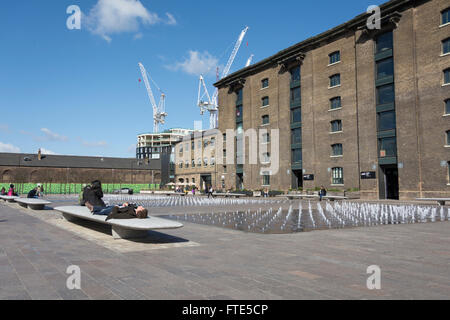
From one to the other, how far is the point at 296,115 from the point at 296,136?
2.67 metres

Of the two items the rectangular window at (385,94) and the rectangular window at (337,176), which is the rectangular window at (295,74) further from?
the rectangular window at (337,176)

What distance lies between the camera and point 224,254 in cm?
704

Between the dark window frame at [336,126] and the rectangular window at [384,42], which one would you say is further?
the dark window frame at [336,126]

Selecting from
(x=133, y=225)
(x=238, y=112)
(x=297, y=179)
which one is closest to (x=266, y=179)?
(x=297, y=179)

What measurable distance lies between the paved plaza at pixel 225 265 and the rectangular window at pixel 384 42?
27.9m

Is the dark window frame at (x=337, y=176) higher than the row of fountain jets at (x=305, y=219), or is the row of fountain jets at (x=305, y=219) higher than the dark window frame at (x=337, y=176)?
the dark window frame at (x=337, y=176)

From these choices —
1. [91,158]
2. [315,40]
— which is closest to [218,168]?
[315,40]

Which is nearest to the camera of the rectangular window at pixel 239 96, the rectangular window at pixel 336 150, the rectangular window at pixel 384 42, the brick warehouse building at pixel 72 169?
the rectangular window at pixel 384 42

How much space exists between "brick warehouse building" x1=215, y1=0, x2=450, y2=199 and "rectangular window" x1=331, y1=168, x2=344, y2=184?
107 mm

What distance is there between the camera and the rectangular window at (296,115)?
140 feet

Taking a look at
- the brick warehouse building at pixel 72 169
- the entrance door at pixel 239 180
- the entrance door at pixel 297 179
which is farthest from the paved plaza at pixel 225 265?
the brick warehouse building at pixel 72 169

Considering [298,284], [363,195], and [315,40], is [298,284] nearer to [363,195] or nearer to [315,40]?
[363,195]

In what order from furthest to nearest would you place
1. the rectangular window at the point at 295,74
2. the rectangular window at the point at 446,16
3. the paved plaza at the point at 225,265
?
1. the rectangular window at the point at 295,74
2. the rectangular window at the point at 446,16
3. the paved plaza at the point at 225,265
